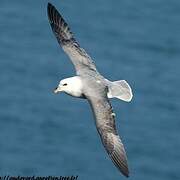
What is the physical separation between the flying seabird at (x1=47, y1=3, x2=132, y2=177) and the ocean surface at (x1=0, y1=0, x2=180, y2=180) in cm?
1294

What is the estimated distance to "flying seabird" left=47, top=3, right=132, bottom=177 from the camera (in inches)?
491

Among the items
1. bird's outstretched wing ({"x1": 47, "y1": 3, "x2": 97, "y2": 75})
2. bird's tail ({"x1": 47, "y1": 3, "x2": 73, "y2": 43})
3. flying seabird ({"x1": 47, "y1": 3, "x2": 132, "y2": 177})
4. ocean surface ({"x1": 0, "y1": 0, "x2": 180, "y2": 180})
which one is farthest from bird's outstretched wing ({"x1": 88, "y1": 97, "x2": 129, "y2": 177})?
ocean surface ({"x1": 0, "y1": 0, "x2": 180, "y2": 180})

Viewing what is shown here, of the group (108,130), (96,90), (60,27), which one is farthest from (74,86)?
(60,27)

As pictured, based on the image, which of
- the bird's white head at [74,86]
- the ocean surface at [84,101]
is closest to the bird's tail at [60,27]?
the bird's white head at [74,86]

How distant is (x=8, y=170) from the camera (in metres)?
26.8

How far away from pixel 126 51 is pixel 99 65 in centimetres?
320

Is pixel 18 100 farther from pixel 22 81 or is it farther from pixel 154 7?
pixel 154 7

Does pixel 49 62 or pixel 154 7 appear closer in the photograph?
pixel 49 62

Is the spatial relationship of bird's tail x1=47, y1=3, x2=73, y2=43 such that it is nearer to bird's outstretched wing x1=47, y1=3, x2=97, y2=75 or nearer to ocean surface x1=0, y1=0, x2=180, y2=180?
bird's outstretched wing x1=47, y1=3, x2=97, y2=75

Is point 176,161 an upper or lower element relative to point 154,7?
lower

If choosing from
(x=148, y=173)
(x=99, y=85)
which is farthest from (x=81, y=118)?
(x=99, y=85)

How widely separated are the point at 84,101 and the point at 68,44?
591 inches

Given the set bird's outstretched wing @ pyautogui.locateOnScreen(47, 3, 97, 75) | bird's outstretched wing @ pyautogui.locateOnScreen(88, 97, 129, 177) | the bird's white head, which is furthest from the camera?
bird's outstretched wing @ pyautogui.locateOnScreen(47, 3, 97, 75)

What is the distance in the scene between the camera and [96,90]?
12820 millimetres
